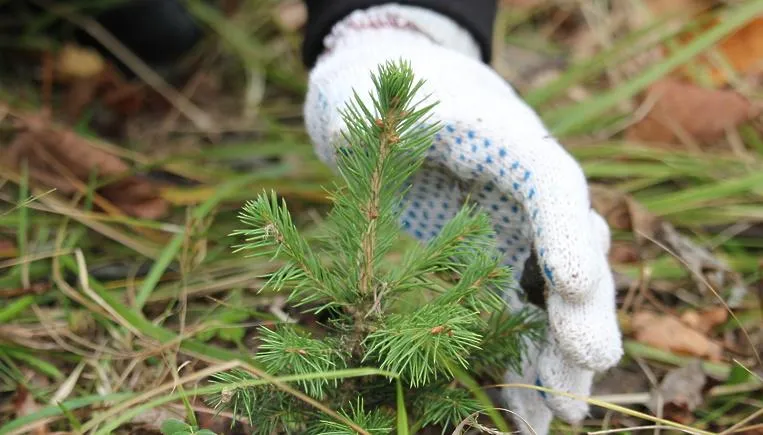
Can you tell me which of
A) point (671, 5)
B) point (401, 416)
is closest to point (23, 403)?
point (401, 416)

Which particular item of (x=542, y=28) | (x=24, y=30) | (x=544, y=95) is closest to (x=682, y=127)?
(x=544, y=95)

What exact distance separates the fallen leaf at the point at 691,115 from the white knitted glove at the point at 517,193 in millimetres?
679

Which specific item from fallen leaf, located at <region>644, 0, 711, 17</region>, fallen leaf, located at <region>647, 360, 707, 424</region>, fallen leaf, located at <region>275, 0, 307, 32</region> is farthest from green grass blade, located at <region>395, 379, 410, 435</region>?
fallen leaf, located at <region>644, 0, 711, 17</region>

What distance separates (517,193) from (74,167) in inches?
35.4

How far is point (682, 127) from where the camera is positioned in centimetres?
168

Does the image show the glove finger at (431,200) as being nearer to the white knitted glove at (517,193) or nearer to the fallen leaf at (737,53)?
the white knitted glove at (517,193)

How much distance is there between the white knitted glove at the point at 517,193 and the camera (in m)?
0.88

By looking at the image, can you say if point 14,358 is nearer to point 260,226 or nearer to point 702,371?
point 260,226

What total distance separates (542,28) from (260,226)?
1577mm

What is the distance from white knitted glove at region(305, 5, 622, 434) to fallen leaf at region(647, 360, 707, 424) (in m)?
0.20

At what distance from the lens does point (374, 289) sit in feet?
2.68

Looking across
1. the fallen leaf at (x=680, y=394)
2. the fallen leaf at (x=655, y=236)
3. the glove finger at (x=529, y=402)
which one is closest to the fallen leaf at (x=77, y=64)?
the fallen leaf at (x=655, y=236)

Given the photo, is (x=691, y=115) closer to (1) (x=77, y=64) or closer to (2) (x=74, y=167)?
(2) (x=74, y=167)

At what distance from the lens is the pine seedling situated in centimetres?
74
